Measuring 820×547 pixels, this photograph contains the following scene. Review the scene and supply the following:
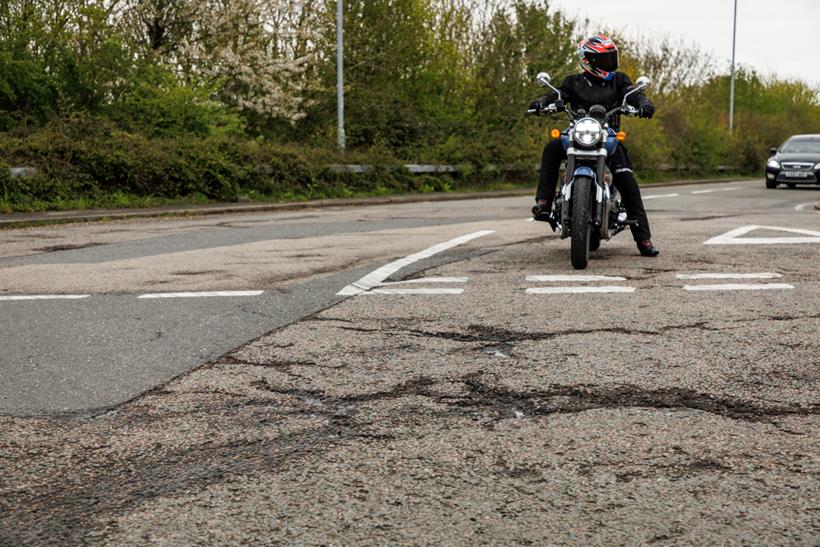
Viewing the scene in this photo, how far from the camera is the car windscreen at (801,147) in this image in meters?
30.0

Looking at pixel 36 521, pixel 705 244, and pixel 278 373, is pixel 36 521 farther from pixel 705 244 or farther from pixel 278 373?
pixel 705 244

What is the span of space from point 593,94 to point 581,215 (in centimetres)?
129

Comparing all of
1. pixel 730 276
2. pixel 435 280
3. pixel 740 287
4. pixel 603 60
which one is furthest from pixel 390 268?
pixel 740 287

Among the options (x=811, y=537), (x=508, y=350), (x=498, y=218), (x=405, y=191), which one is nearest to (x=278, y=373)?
(x=508, y=350)

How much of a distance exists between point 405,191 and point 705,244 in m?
14.7

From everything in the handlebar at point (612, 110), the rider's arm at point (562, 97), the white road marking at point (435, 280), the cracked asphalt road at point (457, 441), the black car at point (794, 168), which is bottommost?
the cracked asphalt road at point (457, 441)

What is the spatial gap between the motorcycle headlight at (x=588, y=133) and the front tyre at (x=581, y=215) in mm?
306

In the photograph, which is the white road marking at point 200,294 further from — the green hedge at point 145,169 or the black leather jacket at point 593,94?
the green hedge at point 145,169

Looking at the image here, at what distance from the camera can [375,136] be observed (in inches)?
1073

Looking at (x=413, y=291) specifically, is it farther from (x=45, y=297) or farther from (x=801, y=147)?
(x=801, y=147)

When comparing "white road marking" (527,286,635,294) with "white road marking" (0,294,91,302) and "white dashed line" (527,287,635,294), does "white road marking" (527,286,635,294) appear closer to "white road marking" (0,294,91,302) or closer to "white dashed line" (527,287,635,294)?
"white dashed line" (527,287,635,294)

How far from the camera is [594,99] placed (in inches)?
348

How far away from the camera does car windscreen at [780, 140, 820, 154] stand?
30.0 m

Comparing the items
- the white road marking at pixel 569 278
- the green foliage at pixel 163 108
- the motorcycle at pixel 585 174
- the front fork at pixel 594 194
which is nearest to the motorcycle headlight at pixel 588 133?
the motorcycle at pixel 585 174
